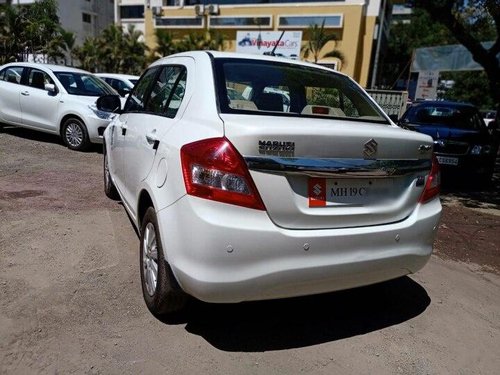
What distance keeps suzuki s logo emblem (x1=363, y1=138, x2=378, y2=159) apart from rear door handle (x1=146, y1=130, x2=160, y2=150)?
1.30 metres

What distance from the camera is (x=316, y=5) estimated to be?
30.5m

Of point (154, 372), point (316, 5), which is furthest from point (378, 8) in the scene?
point (154, 372)

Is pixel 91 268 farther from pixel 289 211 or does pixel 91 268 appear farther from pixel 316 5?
pixel 316 5

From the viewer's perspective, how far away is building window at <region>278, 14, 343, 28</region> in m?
30.1

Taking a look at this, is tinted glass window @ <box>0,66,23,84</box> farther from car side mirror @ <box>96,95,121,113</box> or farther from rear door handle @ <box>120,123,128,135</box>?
rear door handle @ <box>120,123,128,135</box>

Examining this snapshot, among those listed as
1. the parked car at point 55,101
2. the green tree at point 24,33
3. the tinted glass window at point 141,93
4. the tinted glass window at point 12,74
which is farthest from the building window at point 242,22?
the tinted glass window at point 141,93

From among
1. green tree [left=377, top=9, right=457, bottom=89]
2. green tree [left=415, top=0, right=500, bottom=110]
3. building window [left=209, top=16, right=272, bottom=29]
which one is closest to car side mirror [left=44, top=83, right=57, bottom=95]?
green tree [left=415, top=0, right=500, bottom=110]

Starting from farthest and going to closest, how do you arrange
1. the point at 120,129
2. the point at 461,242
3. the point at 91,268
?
the point at 461,242 < the point at 120,129 < the point at 91,268

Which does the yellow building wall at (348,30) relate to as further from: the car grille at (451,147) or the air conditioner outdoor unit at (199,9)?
the car grille at (451,147)

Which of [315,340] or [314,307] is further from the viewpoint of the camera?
[314,307]

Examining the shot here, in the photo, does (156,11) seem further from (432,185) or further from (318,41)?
(432,185)

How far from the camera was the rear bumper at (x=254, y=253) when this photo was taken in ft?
7.52

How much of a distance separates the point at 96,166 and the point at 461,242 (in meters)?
5.63

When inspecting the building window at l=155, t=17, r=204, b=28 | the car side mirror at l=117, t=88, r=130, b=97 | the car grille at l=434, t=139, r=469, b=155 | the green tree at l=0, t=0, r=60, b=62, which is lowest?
the car grille at l=434, t=139, r=469, b=155
